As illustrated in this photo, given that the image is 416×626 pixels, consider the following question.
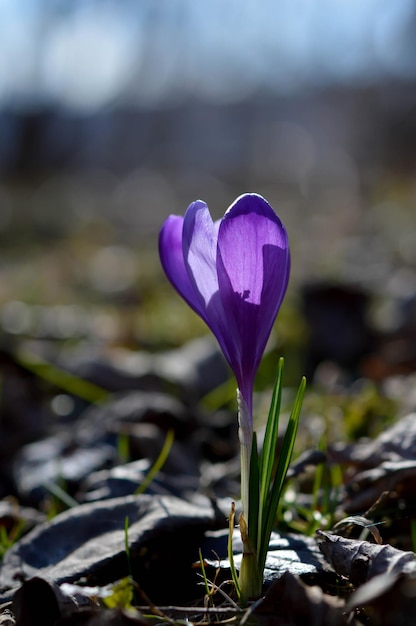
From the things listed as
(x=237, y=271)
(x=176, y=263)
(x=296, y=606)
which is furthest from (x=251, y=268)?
(x=296, y=606)

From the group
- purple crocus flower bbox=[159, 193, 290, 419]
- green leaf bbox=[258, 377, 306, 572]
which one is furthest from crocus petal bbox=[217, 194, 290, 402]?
green leaf bbox=[258, 377, 306, 572]

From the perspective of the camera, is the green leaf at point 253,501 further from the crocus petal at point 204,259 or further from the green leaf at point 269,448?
the crocus petal at point 204,259

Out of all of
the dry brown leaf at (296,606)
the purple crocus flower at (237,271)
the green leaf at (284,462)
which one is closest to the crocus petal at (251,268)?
the purple crocus flower at (237,271)

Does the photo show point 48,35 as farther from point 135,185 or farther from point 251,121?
point 251,121

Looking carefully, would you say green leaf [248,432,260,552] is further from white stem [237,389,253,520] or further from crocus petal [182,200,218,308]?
crocus petal [182,200,218,308]

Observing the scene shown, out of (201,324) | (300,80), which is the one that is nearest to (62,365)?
(201,324)

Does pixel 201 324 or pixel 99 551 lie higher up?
pixel 201 324
